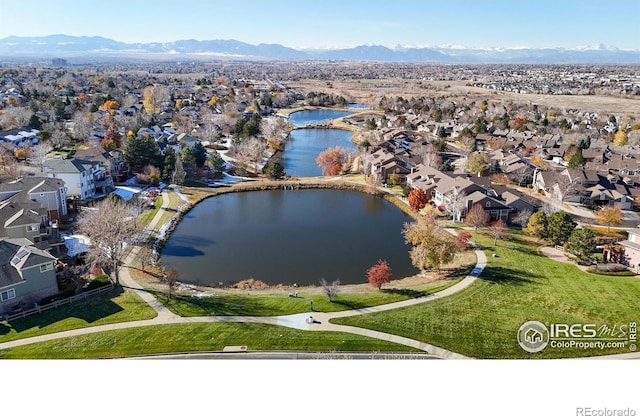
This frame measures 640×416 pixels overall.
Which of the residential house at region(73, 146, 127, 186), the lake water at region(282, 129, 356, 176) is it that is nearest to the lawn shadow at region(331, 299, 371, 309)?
the residential house at region(73, 146, 127, 186)

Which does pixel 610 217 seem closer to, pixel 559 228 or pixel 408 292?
pixel 559 228

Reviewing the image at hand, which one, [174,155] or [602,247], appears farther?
[174,155]

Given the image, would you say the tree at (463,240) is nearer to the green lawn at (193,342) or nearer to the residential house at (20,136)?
the green lawn at (193,342)

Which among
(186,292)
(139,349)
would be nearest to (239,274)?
(186,292)

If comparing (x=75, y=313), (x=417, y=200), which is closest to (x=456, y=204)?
(x=417, y=200)

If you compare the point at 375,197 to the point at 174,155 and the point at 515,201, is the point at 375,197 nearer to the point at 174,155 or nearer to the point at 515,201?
the point at 515,201

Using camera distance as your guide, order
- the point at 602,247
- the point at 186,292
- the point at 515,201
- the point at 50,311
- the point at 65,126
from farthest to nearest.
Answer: the point at 65,126
the point at 515,201
the point at 602,247
the point at 186,292
the point at 50,311
